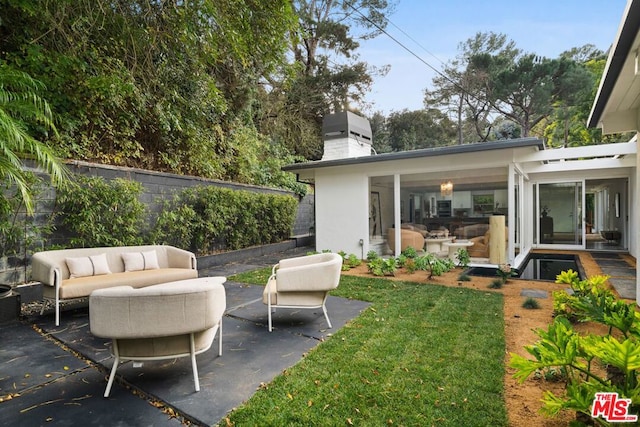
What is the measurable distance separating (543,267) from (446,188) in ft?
11.5

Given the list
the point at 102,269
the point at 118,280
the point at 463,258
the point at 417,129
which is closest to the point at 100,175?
Result: the point at 102,269

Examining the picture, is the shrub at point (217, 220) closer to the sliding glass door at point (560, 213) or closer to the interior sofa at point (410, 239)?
the interior sofa at point (410, 239)

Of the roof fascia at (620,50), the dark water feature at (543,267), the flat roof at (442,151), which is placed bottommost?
the dark water feature at (543,267)

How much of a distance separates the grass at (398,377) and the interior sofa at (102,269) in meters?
3.24

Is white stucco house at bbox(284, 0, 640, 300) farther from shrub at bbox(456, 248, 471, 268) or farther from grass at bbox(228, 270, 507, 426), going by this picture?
grass at bbox(228, 270, 507, 426)

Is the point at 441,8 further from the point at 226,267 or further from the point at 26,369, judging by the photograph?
the point at 26,369

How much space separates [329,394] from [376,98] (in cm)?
1905

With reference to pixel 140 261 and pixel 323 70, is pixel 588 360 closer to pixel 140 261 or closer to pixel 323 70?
pixel 140 261

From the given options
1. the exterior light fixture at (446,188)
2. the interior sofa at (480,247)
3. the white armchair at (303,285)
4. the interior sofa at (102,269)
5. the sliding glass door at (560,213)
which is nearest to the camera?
the white armchair at (303,285)

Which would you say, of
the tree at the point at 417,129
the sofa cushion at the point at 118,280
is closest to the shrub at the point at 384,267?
the sofa cushion at the point at 118,280

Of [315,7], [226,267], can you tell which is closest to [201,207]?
[226,267]

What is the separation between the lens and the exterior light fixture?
346 inches

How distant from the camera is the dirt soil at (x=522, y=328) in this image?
2.39 meters

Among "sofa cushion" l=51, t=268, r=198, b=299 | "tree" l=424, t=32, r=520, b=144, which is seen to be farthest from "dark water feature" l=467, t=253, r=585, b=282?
"tree" l=424, t=32, r=520, b=144
